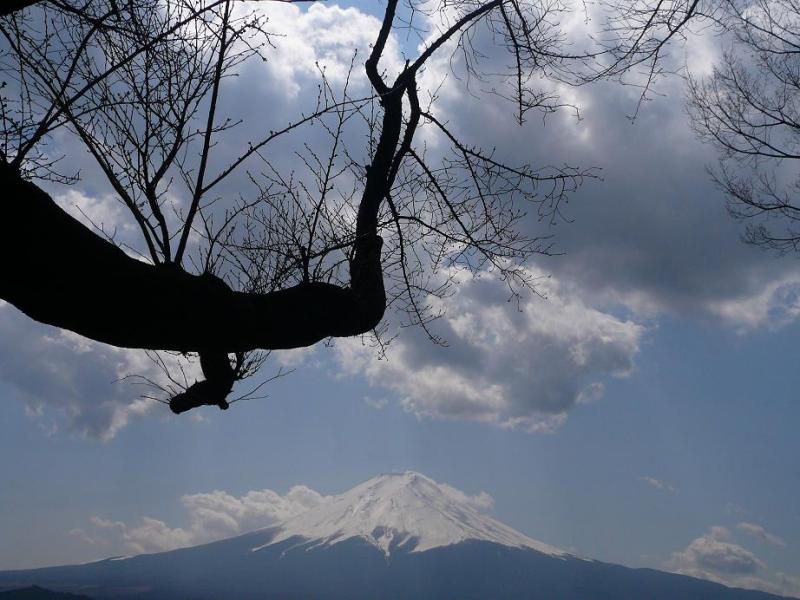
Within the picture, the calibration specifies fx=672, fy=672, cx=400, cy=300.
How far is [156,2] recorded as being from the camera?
436 cm

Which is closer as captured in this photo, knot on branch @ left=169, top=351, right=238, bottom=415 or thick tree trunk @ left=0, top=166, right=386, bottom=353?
thick tree trunk @ left=0, top=166, right=386, bottom=353

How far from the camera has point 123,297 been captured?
251 centimetres

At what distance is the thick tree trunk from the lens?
91.2 inches

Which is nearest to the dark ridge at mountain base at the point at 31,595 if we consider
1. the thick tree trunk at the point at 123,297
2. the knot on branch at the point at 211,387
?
the knot on branch at the point at 211,387

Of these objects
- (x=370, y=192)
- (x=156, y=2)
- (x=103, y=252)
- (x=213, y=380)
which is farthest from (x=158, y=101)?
(x=103, y=252)

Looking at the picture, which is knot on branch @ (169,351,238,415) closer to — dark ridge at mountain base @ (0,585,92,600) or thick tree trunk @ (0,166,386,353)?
thick tree trunk @ (0,166,386,353)

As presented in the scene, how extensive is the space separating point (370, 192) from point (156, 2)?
6.16ft

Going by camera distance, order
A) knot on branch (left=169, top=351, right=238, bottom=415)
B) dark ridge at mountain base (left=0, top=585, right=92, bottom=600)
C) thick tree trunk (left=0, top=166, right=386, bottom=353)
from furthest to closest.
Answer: dark ridge at mountain base (left=0, top=585, right=92, bottom=600) < knot on branch (left=169, top=351, right=238, bottom=415) < thick tree trunk (left=0, top=166, right=386, bottom=353)

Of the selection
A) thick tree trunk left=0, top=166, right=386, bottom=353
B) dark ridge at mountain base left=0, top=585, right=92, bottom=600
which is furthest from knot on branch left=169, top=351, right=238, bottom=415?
dark ridge at mountain base left=0, top=585, right=92, bottom=600

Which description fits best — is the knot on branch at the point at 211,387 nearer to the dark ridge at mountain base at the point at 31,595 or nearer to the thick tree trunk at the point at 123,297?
the thick tree trunk at the point at 123,297

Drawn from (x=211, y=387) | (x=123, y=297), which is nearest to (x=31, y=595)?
(x=211, y=387)

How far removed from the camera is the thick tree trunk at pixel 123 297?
7.60ft

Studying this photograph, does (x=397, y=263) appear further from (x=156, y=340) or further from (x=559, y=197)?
(x=156, y=340)

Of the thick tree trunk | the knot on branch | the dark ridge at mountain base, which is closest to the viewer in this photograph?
the thick tree trunk
